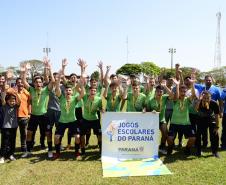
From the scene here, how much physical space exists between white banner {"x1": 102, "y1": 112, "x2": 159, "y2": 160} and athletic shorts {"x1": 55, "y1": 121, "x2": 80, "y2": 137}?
0.87 m

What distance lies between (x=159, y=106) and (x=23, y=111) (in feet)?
13.5

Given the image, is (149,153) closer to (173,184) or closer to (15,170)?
(173,184)

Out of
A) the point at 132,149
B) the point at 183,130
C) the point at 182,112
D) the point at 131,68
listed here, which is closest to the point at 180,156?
the point at 183,130

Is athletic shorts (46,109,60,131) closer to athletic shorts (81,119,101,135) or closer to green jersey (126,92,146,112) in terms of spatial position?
athletic shorts (81,119,101,135)

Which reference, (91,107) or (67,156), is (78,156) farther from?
(91,107)

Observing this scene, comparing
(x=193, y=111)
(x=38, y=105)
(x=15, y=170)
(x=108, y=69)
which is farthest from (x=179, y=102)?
(x=15, y=170)

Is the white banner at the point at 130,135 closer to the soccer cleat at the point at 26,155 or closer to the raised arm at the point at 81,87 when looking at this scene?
the raised arm at the point at 81,87

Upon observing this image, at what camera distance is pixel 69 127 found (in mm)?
9484

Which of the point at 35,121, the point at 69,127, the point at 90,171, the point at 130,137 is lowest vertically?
the point at 90,171

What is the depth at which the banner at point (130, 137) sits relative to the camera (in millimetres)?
9156

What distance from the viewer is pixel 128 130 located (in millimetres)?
9297

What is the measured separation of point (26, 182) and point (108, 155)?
2.65 metres

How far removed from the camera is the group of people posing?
923 centimetres

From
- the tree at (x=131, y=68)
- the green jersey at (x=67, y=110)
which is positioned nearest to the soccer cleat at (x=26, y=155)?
the green jersey at (x=67, y=110)
